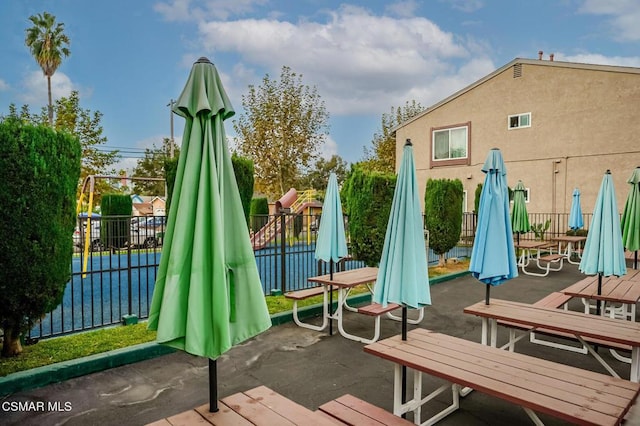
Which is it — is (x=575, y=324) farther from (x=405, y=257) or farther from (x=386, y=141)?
(x=386, y=141)

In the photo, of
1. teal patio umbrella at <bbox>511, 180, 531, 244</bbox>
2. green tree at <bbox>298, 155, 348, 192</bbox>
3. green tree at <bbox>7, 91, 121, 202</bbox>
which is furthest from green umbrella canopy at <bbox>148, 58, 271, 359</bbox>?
green tree at <bbox>298, 155, 348, 192</bbox>

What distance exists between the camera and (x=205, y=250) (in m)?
2.22

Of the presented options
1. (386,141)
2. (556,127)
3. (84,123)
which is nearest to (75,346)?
(556,127)

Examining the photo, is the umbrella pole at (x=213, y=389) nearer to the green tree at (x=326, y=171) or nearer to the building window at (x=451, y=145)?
the building window at (x=451, y=145)

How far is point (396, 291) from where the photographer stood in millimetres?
3549

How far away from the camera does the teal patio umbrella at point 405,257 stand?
353 cm

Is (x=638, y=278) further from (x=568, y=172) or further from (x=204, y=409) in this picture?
(x=568, y=172)

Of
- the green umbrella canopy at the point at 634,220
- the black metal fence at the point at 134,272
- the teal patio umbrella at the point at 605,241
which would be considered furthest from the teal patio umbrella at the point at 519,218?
the teal patio umbrella at the point at 605,241

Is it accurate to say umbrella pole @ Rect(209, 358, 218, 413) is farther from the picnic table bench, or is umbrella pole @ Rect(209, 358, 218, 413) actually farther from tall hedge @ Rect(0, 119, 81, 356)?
tall hedge @ Rect(0, 119, 81, 356)

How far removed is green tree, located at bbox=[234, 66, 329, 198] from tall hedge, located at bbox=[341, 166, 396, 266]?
16544mm

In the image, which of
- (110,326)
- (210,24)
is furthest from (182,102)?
(210,24)

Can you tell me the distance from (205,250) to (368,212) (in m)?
6.94

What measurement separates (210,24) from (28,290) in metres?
13.3

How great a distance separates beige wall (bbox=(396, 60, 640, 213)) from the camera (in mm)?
15094
